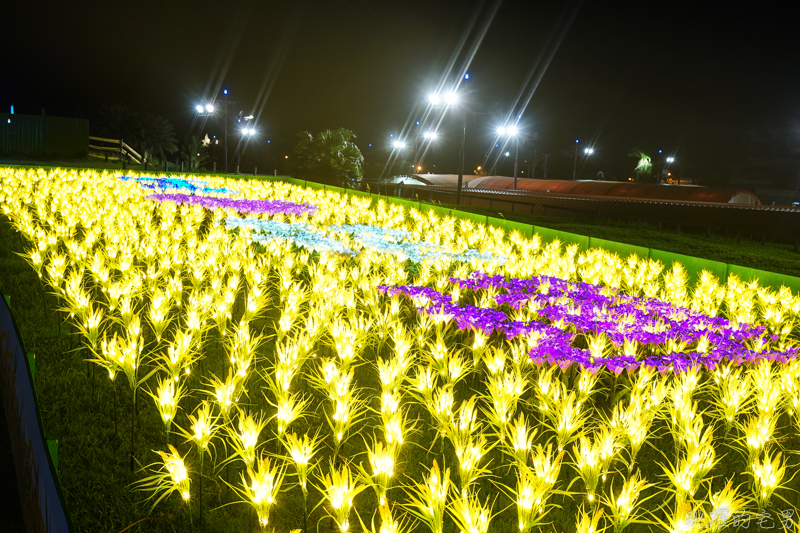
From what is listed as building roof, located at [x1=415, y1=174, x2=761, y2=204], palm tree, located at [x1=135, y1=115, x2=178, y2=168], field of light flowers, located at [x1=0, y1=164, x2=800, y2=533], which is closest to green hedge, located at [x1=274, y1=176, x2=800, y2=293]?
field of light flowers, located at [x1=0, y1=164, x2=800, y2=533]

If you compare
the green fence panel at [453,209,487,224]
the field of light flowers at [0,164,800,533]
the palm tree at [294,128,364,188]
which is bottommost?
the field of light flowers at [0,164,800,533]

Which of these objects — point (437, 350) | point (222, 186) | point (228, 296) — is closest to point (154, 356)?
point (228, 296)

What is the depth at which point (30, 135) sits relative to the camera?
4650 centimetres

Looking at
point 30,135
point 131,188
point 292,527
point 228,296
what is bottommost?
point 292,527

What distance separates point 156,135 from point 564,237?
167ft

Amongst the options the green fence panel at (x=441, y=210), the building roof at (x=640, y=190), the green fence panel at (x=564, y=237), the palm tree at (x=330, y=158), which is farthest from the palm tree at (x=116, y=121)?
the green fence panel at (x=564, y=237)

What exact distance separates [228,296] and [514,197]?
35.2 meters

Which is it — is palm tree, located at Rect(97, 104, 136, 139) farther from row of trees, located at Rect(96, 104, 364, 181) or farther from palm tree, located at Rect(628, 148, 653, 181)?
palm tree, located at Rect(628, 148, 653, 181)

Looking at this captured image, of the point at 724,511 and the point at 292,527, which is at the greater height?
the point at 724,511

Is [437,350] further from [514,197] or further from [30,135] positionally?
[30,135]

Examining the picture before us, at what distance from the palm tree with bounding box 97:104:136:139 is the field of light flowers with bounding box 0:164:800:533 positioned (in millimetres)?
49529

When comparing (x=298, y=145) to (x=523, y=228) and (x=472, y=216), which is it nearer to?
(x=472, y=216)

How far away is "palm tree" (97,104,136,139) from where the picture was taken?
55.6 m

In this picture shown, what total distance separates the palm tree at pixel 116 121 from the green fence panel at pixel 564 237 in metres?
50.4
